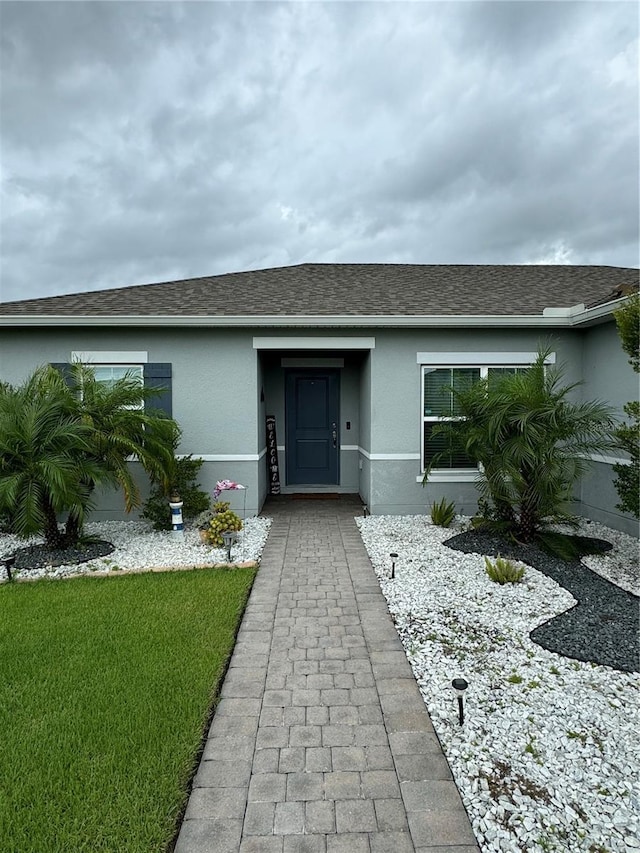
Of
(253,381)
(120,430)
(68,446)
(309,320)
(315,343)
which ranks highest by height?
(309,320)

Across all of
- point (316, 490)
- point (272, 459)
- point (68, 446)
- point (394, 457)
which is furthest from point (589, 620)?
point (272, 459)

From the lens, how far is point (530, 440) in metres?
5.42

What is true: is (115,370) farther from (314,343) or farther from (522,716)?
(522,716)

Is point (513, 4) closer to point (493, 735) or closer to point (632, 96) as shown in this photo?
point (632, 96)

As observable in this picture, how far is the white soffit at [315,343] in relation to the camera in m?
7.52

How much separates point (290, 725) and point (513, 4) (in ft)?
33.2

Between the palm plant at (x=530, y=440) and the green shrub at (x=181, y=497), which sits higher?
the palm plant at (x=530, y=440)


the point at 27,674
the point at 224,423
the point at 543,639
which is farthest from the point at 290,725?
the point at 224,423

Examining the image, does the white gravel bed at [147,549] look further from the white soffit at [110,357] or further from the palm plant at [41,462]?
the white soffit at [110,357]

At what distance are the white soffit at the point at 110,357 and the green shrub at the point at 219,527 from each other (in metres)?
3.01

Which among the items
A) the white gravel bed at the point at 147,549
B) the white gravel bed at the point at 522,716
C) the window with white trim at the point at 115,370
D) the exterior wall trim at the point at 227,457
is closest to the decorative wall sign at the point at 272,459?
the exterior wall trim at the point at 227,457

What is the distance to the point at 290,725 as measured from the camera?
2691 millimetres

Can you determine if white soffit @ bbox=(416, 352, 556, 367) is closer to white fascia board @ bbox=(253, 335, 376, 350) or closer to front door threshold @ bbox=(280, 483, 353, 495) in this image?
white fascia board @ bbox=(253, 335, 376, 350)

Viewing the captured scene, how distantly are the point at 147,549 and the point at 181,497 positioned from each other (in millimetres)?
1078
